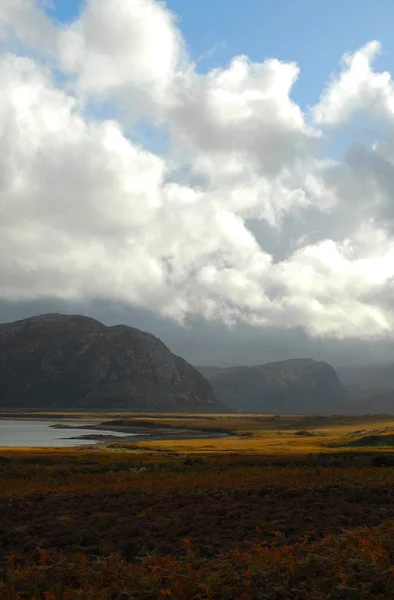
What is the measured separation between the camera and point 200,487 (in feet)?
139

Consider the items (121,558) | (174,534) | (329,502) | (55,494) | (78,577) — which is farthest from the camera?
(55,494)

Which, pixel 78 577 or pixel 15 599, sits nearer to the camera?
pixel 15 599

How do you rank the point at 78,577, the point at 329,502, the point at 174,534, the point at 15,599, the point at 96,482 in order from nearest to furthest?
the point at 15,599, the point at 78,577, the point at 174,534, the point at 329,502, the point at 96,482

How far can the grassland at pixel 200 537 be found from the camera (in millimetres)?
18078

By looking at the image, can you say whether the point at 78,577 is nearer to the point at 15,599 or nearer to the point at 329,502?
the point at 15,599

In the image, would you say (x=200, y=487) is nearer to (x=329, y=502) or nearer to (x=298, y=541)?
(x=329, y=502)

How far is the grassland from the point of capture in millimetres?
18078

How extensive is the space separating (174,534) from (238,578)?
32.6ft

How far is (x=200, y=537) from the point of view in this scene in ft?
88.0

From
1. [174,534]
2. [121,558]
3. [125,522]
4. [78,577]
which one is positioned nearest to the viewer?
[78,577]

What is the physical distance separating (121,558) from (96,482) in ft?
84.3

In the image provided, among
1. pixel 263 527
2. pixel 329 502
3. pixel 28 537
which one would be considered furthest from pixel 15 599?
pixel 329 502

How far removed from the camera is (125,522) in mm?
30609

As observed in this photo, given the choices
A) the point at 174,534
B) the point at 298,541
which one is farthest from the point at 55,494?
the point at 298,541
